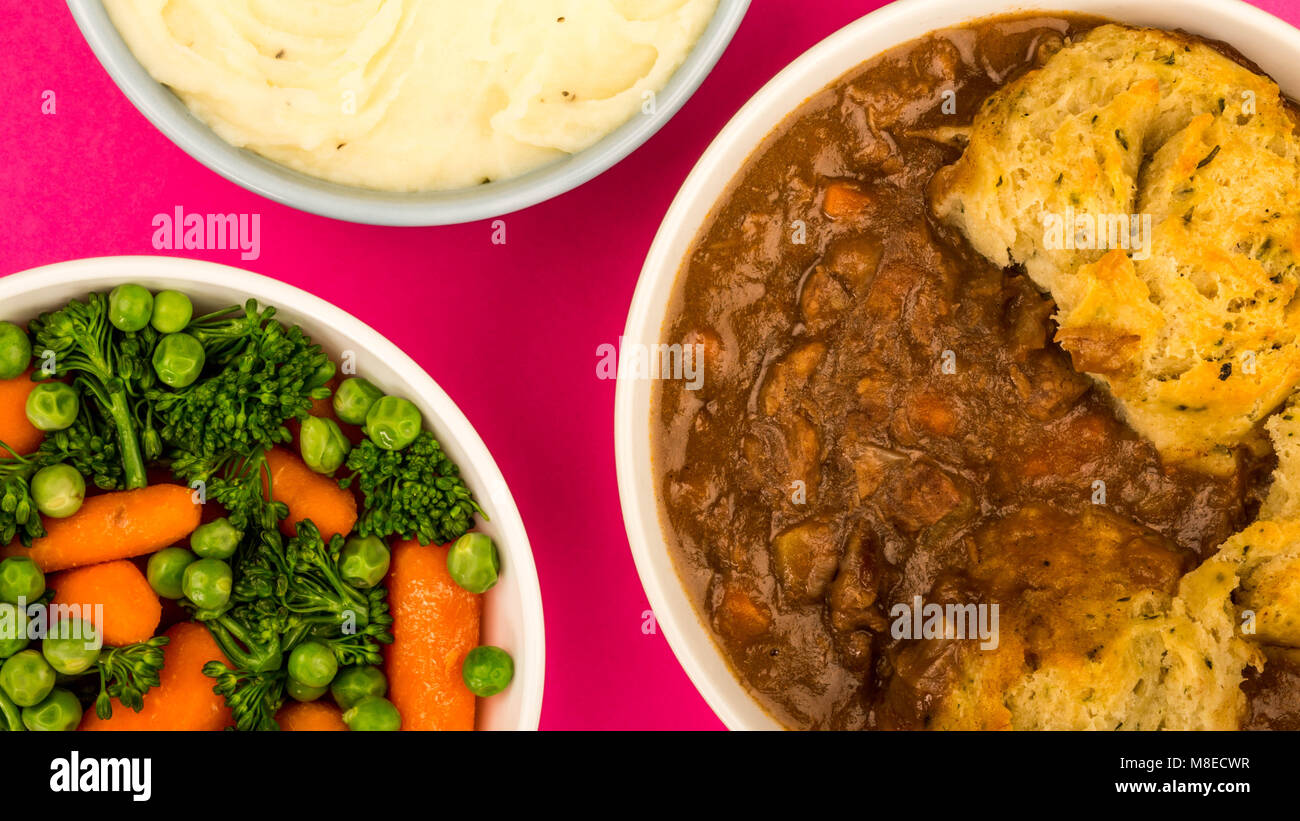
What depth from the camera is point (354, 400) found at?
331 cm

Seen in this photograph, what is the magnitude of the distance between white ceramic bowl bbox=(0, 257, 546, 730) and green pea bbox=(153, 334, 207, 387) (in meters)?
0.18

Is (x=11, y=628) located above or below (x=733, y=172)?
below

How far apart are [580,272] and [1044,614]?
1933 mm

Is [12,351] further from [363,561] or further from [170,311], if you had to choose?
[363,561]

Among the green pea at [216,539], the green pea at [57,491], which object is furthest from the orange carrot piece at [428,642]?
the green pea at [57,491]

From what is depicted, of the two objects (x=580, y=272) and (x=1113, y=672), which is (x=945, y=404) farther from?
(x=580, y=272)

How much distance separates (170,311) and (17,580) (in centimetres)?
89

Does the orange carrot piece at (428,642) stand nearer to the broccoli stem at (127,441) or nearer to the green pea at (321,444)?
the green pea at (321,444)

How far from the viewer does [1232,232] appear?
2.90 metres

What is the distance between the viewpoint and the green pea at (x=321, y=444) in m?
3.28

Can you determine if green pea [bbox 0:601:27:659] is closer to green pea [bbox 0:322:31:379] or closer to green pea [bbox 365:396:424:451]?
green pea [bbox 0:322:31:379]

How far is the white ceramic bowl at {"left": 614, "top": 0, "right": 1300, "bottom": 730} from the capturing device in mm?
3131

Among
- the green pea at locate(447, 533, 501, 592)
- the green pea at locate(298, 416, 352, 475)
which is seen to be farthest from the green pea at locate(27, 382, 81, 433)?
the green pea at locate(447, 533, 501, 592)

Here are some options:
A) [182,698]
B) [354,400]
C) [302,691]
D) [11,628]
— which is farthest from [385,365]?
[11,628]
